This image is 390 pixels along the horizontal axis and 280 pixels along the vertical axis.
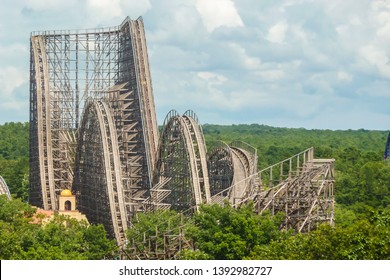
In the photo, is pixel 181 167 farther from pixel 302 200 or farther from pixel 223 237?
pixel 223 237

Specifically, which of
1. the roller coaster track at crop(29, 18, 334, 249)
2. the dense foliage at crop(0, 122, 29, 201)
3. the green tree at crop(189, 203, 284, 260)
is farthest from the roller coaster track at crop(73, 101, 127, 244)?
the dense foliage at crop(0, 122, 29, 201)

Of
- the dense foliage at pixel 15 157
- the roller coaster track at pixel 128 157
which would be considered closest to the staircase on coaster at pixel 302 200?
the roller coaster track at pixel 128 157

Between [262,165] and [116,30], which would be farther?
[262,165]

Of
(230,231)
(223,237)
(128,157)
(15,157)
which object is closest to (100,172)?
(128,157)

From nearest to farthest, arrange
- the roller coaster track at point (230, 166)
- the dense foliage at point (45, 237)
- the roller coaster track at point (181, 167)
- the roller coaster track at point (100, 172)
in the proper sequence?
the dense foliage at point (45, 237) < the roller coaster track at point (181, 167) < the roller coaster track at point (100, 172) < the roller coaster track at point (230, 166)

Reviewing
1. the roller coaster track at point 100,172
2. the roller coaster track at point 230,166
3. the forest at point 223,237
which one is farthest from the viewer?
the roller coaster track at point 230,166

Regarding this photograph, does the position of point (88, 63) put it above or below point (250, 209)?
above

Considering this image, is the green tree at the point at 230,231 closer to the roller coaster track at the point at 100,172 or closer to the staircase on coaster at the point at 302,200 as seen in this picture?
the staircase on coaster at the point at 302,200

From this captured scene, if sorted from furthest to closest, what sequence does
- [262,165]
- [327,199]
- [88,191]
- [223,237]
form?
[262,165] → [88,191] → [327,199] → [223,237]

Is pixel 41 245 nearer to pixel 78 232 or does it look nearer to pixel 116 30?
pixel 78 232
